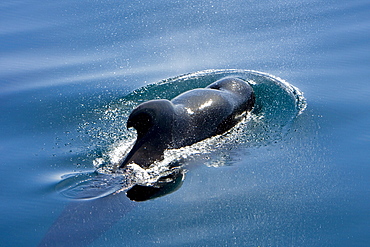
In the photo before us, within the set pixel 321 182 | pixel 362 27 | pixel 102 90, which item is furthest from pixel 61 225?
pixel 362 27

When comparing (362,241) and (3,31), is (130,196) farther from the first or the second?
(3,31)

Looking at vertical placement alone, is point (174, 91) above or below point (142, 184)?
above

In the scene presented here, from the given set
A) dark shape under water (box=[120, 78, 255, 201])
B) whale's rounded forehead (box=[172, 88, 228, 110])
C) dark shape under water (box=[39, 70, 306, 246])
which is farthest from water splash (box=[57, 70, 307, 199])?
whale's rounded forehead (box=[172, 88, 228, 110])

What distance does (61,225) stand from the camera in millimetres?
7938

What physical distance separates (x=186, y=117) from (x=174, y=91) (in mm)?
2100

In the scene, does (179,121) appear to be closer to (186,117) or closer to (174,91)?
(186,117)

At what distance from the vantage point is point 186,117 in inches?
388

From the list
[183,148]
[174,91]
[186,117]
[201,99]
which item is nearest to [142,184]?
[183,148]

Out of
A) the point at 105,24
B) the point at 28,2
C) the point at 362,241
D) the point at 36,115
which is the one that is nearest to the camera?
the point at 362,241

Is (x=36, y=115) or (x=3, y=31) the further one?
(x=3, y=31)

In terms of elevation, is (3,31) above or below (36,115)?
above

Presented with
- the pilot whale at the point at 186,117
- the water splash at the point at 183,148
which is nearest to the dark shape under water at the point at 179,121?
the pilot whale at the point at 186,117

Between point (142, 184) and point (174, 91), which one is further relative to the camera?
point (174, 91)

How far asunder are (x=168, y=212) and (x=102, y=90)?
4815mm
